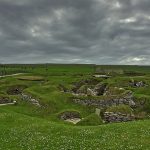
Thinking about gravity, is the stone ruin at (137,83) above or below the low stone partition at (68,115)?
above

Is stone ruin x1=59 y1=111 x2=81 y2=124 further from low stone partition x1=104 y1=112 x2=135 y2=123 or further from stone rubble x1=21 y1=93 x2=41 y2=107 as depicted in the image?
stone rubble x1=21 y1=93 x2=41 y2=107

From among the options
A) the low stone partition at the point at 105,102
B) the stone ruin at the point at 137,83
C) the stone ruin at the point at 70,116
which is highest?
the stone ruin at the point at 137,83

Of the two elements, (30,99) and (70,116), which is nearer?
(70,116)

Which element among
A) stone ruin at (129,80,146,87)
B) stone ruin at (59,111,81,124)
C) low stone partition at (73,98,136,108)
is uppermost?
stone ruin at (129,80,146,87)

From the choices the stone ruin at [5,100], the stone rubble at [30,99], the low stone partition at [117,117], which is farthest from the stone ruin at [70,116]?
the stone ruin at [5,100]

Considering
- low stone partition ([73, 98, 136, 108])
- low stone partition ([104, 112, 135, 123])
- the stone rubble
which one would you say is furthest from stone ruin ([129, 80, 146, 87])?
low stone partition ([104, 112, 135, 123])

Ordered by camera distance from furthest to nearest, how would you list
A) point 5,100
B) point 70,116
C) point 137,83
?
point 137,83 → point 5,100 → point 70,116

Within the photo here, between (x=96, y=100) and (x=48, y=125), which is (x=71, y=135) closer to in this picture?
(x=48, y=125)

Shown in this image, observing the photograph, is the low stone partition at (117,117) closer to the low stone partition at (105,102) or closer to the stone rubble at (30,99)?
the low stone partition at (105,102)

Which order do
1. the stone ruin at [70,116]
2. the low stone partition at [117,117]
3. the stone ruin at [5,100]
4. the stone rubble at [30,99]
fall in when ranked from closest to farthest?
the low stone partition at [117,117] < the stone ruin at [70,116] < the stone rubble at [30,99] < the stone ruin at [5,100]

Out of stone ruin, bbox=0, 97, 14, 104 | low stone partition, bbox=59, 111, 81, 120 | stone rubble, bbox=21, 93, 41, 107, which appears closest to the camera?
low stone partition, bbox=59, 111, 81, 120

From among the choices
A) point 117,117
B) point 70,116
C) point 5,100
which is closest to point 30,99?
point 5,100

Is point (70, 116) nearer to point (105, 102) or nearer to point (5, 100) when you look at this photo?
point (105, 102)

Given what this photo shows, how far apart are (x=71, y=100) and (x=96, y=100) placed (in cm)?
672
